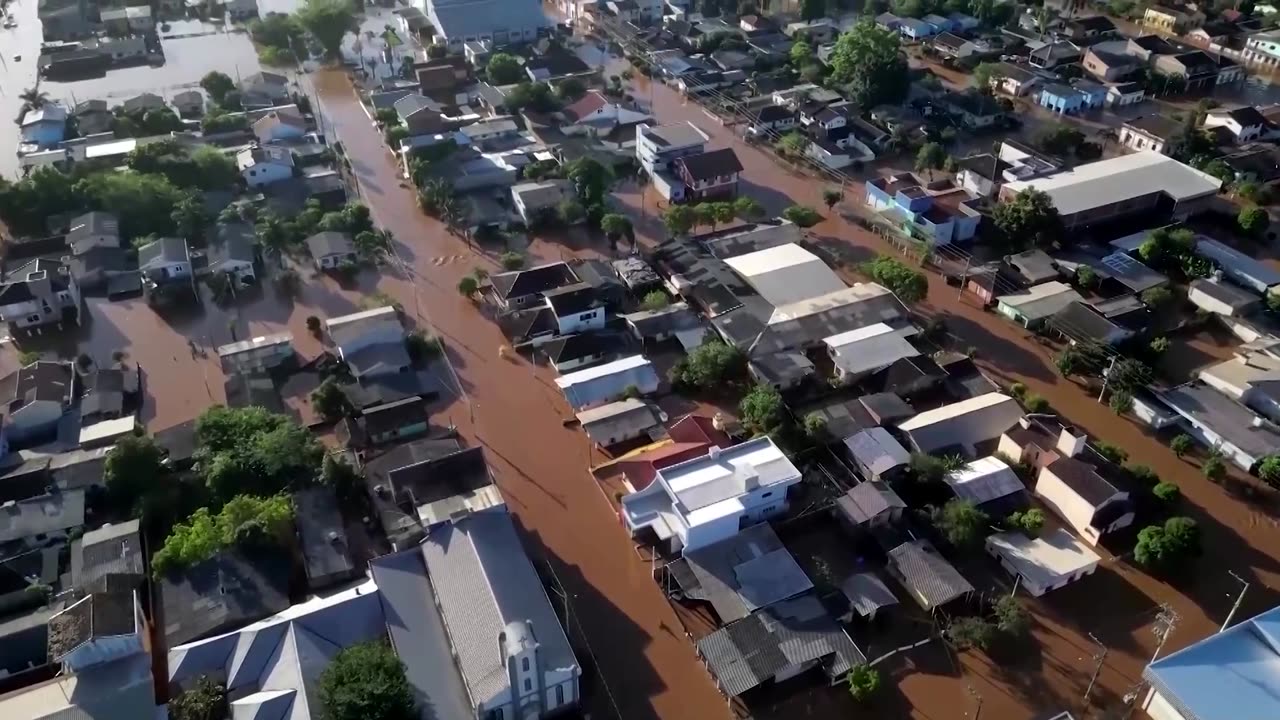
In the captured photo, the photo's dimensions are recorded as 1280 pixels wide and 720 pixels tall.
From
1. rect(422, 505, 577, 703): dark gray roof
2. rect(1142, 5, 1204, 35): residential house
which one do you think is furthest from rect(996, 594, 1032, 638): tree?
rect(1142, 5, 1204, 35): residential house

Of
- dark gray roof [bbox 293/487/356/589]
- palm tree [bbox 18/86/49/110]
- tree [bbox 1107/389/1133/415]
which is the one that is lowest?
palm tree [bbox 18/86/49/110]

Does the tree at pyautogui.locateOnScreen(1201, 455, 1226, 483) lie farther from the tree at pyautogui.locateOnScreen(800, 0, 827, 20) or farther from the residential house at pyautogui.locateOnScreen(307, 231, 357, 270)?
the tree at pyautogui.locateOnScreen(800, 0, 827, 20)

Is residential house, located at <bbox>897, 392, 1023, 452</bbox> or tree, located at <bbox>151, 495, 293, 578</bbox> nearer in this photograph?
tree, located at <bbox>151, 495, 293, 578</bbox>

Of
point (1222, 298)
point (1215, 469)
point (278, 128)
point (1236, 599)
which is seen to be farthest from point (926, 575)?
point (278, 128)

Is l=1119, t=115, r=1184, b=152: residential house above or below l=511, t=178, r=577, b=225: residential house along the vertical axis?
above

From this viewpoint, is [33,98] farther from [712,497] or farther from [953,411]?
[953,411]

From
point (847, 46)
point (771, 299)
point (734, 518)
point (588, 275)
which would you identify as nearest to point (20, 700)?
point (734, 518)

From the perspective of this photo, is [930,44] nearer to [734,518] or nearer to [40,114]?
[734,518]

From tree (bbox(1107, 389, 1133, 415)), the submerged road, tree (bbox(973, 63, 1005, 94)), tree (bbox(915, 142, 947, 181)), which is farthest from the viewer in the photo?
tree (bbox(973, 63, 1005, 94))
